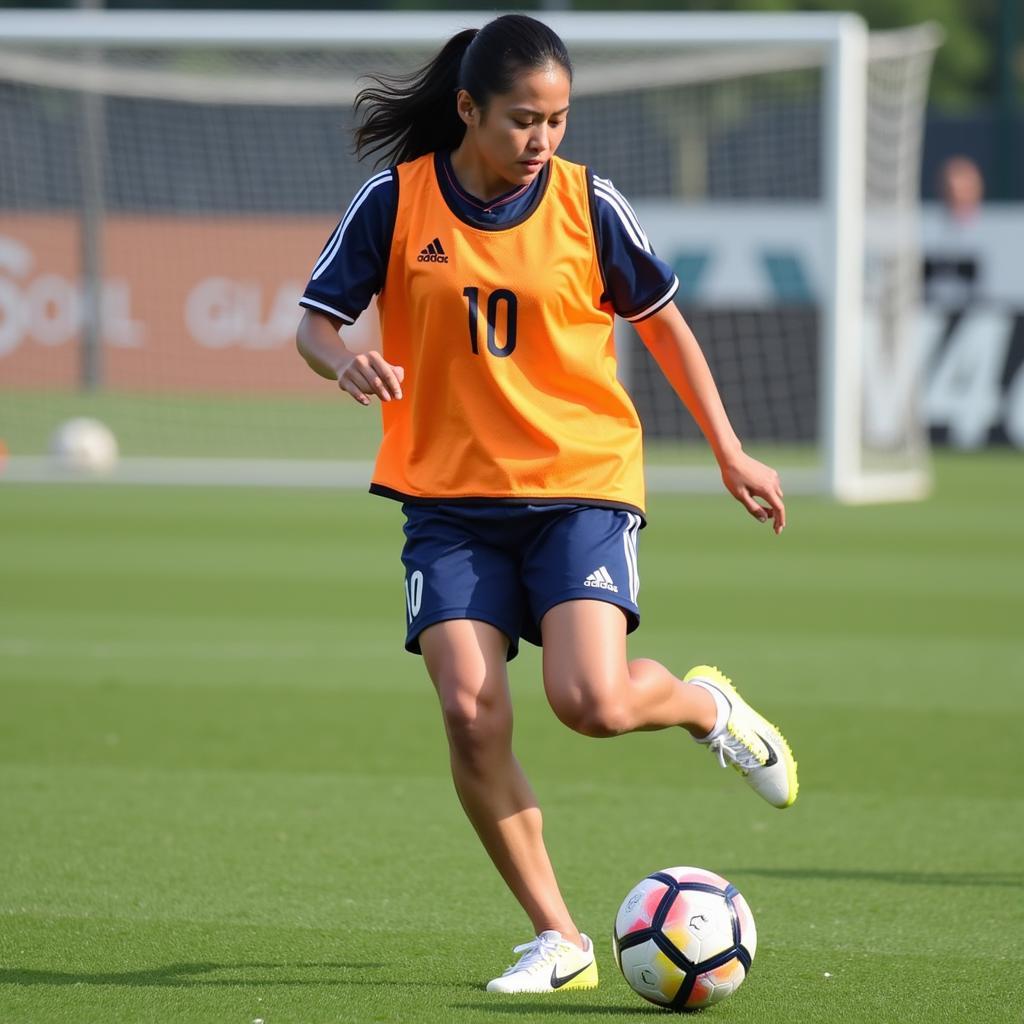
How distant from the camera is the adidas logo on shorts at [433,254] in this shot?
14.1ft

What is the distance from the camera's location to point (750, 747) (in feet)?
15.4

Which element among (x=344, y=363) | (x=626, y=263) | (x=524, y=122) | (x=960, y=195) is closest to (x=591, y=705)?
(x=344, y=363)

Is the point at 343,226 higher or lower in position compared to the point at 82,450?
higher

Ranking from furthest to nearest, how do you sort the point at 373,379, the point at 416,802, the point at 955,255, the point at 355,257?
the point at 955,255
the point at 416,802
the point at 355,257
the point at 373,379

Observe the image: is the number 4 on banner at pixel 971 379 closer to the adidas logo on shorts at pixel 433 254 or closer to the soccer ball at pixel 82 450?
the soccer ball at pixel 82 450

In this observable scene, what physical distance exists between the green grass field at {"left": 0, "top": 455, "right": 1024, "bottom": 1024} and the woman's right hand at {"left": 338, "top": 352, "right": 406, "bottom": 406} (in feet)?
4.20

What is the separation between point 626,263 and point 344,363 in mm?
720

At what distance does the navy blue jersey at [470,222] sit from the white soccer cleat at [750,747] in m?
0.94

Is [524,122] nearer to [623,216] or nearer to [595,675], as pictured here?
[623,216]

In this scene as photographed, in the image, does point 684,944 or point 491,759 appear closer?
point 684,944

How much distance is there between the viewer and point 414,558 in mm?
4316

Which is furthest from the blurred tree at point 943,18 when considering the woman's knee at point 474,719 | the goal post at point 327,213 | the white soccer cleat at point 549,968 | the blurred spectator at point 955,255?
the white soccer cleat at point 549,968

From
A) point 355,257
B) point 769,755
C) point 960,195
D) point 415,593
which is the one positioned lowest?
point 769,755

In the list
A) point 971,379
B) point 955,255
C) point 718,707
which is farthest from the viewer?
point 955,255
